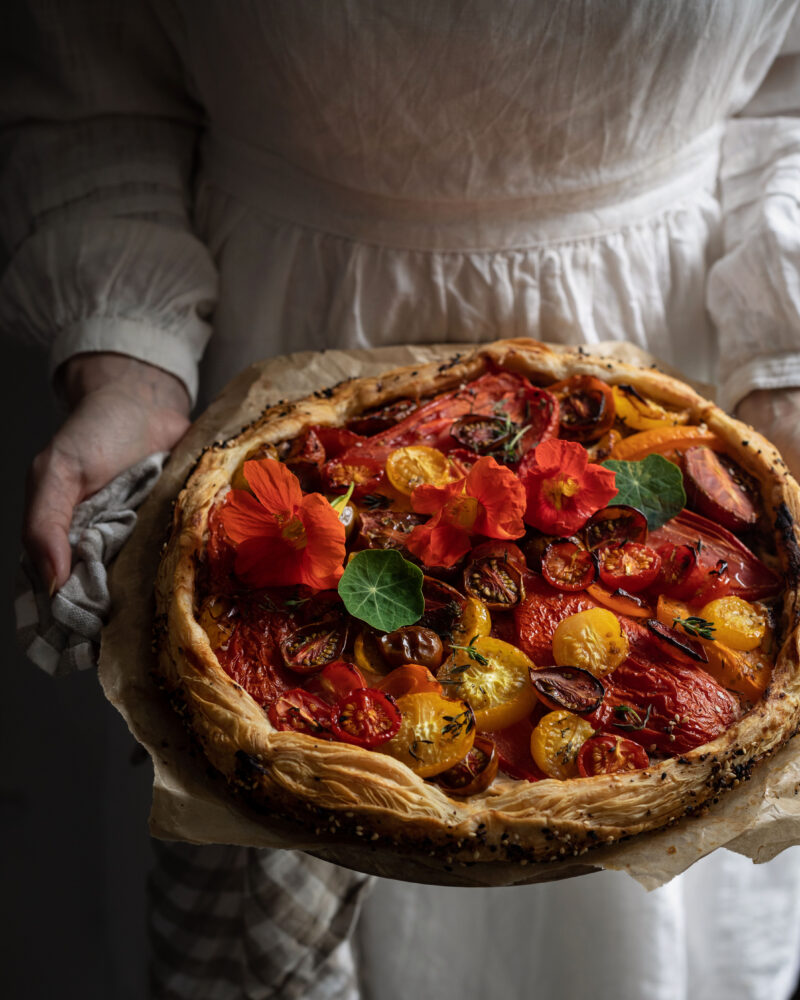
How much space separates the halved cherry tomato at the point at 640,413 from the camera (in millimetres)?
2156

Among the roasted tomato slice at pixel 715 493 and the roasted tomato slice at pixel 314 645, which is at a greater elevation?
the roasted tomato slice at pixel 715 493

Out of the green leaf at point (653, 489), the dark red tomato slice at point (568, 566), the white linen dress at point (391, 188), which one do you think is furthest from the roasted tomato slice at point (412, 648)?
the white linen dress at point (391, 188)

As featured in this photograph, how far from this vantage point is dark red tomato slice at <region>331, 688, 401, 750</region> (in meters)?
1.59

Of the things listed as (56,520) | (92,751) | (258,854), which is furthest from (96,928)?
(56,520)

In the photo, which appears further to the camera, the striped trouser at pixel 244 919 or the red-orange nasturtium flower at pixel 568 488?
the striped trouser at pixel 244 919

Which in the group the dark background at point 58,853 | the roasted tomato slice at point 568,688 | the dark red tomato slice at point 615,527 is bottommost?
the dark background at point 58,853

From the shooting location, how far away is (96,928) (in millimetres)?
3793

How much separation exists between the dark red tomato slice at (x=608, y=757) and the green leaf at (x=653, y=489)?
0.49 metres

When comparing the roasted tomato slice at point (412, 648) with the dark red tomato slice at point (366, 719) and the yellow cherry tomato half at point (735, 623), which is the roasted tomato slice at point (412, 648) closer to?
the dark red tomato slice at point (366, 719)

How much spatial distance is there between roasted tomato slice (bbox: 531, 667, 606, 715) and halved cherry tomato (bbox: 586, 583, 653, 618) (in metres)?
0.20

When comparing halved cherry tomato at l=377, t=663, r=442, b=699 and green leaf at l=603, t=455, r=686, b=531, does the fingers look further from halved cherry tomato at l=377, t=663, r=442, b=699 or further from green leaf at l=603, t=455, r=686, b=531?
green leaf at l=603, t=455, r=686, b=531

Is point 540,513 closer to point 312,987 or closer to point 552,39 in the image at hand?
point 552,39

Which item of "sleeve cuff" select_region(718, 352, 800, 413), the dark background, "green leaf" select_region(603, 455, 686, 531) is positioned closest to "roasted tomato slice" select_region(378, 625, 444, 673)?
"green leaf" select_region(603, 455, 686, 531)

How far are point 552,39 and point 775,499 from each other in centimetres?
107
